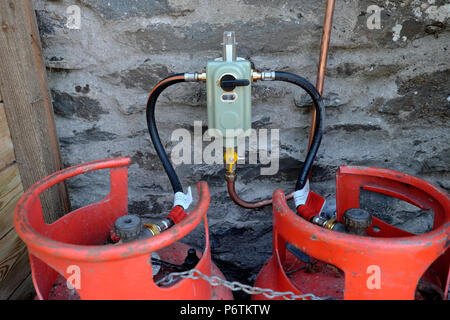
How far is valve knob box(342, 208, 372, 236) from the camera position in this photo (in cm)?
73

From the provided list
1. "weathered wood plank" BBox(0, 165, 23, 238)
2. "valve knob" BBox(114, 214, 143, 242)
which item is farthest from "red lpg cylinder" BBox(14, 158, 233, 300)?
"weathered wood plank" BBox(0, 165, 23, 238)

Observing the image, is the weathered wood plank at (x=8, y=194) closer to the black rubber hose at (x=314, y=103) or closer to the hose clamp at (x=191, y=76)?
the hose clamp at (x=191, y=76)

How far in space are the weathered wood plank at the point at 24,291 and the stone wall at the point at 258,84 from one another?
247 mm

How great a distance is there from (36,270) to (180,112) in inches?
19.8

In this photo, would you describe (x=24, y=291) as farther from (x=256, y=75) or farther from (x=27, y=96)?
(x=256, y=75)

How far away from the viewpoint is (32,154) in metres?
0.95

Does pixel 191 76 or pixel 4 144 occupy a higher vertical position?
pixel 191 76

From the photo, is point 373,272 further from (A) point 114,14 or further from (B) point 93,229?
(A) point 114,14

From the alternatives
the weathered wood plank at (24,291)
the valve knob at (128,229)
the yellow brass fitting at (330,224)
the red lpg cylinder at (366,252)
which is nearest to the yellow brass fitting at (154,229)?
the valve knob at (128,229)

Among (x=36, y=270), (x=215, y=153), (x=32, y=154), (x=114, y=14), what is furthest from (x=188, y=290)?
(x=114, y=14)

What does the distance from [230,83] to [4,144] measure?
57cm

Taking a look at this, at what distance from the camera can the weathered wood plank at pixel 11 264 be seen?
35.2 inches

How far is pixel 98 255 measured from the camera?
1.86 feet

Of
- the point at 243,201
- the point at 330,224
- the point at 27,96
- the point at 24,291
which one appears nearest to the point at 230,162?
the point at 243,201
